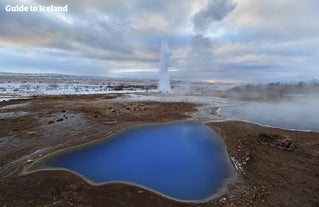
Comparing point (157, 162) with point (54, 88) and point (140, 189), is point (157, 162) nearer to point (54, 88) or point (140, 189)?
point (140, 189)

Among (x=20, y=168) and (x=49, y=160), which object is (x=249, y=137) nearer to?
(x=49, y=160)

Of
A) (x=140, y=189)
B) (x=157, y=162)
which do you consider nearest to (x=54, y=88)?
(x=157, y=162)

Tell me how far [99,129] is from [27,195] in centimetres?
682

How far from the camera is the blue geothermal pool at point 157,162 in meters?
6.90

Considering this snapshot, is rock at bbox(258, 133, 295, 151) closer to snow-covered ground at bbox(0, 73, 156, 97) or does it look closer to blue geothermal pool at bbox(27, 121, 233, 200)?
blue geothermal pool at bbox(27, 121, 233, 200)

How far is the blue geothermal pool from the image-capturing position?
6898 millimetres

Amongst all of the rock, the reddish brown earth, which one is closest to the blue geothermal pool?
the reddish brown earth

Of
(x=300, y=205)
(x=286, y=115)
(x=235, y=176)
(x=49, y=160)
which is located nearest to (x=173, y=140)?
(x=235, y=176)

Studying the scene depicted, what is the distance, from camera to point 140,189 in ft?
20.7

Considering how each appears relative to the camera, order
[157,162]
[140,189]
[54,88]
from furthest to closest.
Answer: [54,88]
[157,162]
[140,189]

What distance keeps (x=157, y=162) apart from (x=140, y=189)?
2.32 metres

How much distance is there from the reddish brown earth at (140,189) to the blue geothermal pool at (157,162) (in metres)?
0.50

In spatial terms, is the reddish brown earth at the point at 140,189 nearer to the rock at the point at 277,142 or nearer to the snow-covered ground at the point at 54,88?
the rock at the point at 277,142

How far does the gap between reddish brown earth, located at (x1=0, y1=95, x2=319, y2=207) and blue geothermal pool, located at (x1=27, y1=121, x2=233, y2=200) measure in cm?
50
